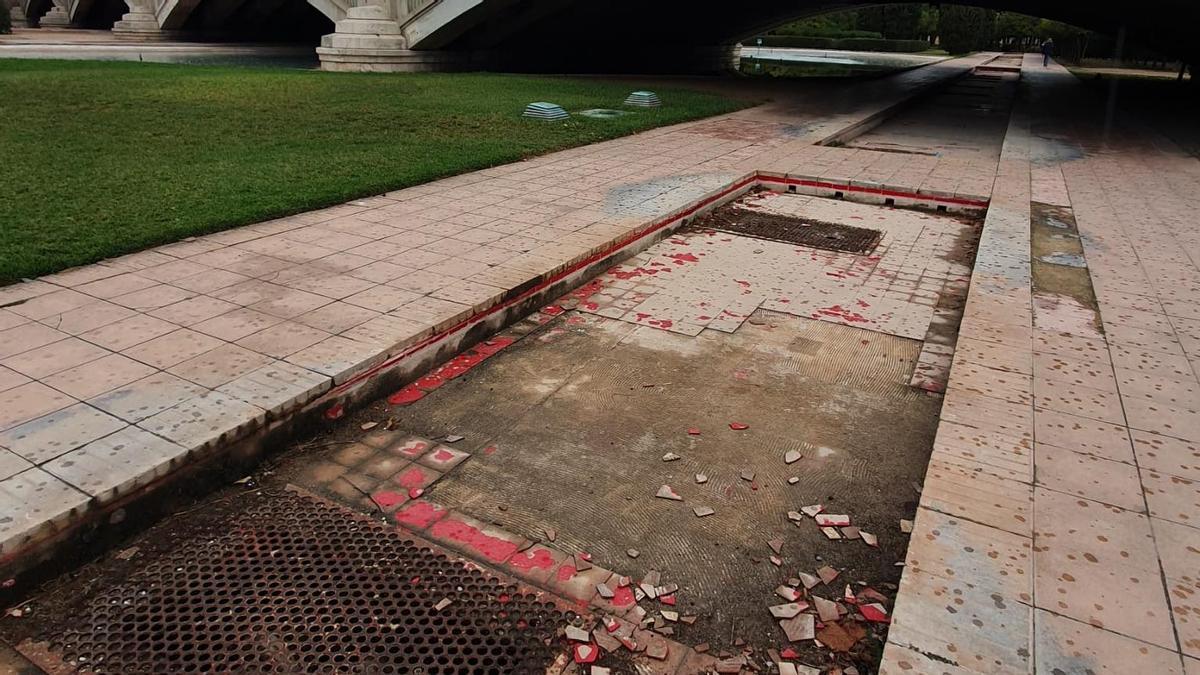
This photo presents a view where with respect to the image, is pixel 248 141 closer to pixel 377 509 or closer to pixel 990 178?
pixel 377 509

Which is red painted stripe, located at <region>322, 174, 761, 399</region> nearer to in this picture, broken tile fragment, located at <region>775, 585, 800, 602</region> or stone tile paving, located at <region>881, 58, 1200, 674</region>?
broken tile fragment, located at <region>775, 585, 800, 602</region>

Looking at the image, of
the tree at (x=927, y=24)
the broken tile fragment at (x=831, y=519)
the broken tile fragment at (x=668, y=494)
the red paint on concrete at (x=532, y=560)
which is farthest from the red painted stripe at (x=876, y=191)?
the tree at (x=927, y=24)

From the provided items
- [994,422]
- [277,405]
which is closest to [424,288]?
[277,405]

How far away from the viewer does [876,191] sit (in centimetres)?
1011

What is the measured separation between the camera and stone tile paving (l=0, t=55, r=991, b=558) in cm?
341

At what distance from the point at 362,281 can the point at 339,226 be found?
1698mm

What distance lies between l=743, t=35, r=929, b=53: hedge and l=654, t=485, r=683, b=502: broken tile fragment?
6666 centimetres

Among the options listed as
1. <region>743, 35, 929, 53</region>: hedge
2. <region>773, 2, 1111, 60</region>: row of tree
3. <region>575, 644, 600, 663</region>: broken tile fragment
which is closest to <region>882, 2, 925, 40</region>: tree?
<region>773, 2, 1111, 60</region>: row of tree

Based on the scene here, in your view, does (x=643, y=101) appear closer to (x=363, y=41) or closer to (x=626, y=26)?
(x=363, y=41)

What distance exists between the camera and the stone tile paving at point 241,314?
3.41 metres

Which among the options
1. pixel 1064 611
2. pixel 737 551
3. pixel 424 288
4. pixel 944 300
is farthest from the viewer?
pixel 944 300

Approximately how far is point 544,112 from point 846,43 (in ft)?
202

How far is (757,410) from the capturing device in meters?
4.50

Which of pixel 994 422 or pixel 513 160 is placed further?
pixel 513 160
